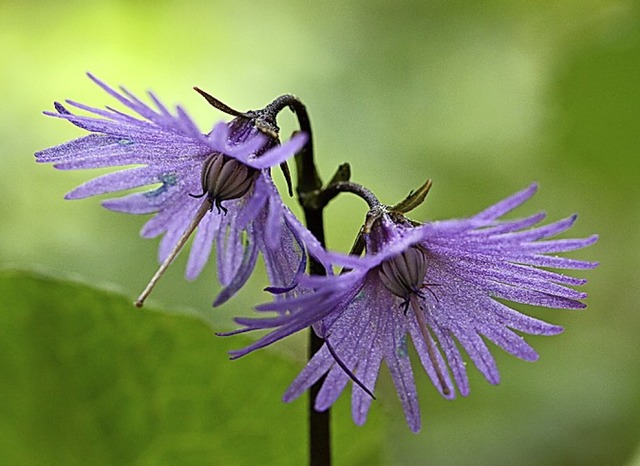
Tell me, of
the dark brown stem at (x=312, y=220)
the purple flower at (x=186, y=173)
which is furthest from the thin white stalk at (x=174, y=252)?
the dark brown stem at (x=312, y=220)

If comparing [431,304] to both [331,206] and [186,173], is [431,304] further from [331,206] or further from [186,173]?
[331,206]

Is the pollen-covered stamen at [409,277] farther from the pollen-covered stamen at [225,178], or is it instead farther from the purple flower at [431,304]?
the pollen-covered stamen at [225,178]

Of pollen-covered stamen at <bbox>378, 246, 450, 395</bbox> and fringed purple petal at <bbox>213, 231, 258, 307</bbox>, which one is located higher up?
pollen-covered stamen at <bbox>378, 246, 450, 395</bbox>

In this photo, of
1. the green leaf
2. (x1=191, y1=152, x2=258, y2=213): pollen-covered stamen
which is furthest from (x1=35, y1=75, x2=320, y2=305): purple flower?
the green leaf

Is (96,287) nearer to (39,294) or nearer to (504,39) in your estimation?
(39,294)

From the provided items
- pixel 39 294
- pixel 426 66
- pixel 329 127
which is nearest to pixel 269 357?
pixel 39 294

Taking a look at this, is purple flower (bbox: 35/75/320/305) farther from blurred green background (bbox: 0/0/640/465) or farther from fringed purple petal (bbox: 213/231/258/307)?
blurred green background (bbox: 0/0/640/465)
